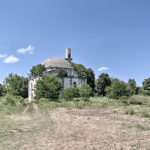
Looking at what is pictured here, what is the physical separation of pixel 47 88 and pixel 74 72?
1327 centimetres

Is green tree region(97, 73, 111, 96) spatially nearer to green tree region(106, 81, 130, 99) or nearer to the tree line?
the tree line

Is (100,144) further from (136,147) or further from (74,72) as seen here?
(74,72)

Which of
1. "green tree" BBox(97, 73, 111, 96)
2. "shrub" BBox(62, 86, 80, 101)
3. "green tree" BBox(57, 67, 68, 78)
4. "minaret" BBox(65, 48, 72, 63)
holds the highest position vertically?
"minaret" BBox(65, 48, 72, 63)

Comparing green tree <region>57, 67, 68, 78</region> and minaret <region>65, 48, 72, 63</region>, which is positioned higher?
minaret <region>65, 48, 72, 63</region>

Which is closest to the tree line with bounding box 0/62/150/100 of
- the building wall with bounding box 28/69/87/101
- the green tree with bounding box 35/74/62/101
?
the green tree with bounding box 35/74/62/101

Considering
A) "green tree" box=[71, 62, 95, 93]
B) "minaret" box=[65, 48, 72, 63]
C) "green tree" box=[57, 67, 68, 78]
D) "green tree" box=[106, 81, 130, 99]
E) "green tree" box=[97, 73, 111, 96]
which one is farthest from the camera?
"minaret" box=[65, 48, 72, 63]

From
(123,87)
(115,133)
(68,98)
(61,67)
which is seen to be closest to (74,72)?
(61,67)

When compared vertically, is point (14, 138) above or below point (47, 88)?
below

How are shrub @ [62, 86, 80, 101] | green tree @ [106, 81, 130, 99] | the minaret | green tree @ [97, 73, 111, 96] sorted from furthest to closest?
1. the minaret
2. green tree @ [97, 73, 111, 96]
3. shrub @ [62, 86, 80, 101]
4. green tree @ [106, 81, 130, 99]

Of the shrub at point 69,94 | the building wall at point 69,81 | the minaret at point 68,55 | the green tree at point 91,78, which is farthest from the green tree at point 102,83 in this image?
the shrub at point 69,94

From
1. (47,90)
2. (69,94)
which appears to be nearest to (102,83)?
(69,94)

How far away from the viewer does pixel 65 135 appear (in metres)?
6.41

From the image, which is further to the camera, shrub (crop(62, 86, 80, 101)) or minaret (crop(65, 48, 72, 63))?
minaret (crop(65, 48, 72, 63))

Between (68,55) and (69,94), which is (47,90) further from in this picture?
(68,55)
